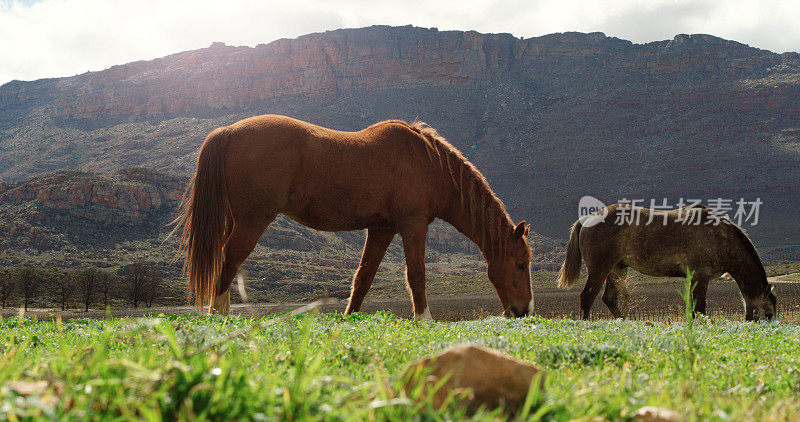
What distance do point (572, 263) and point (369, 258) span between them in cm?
686

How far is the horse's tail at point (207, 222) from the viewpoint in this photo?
643 cm

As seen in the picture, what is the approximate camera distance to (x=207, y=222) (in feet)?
21.6

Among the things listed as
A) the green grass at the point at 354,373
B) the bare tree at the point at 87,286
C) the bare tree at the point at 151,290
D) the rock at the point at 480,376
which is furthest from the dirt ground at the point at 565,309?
the rock at the point at 480,376

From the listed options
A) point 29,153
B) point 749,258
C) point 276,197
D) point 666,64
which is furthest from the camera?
point 666,64

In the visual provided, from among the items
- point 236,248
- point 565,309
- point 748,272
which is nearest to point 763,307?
point 748,272

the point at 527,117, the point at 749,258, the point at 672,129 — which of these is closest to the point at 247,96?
the point at 527,117

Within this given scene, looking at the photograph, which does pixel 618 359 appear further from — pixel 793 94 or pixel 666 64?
pixel 666 64

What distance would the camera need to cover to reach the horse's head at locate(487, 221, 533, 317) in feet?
26.5

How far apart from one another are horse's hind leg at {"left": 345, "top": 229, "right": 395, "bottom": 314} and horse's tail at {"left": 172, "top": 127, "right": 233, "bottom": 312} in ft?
6.76

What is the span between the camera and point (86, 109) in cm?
13938

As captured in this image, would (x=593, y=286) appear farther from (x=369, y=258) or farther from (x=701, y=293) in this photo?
(x=369, y=258)

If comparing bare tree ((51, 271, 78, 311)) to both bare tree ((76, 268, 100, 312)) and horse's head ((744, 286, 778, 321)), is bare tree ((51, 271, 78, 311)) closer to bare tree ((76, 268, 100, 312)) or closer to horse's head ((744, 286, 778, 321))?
bare tree ((76, 268, 100, 312))

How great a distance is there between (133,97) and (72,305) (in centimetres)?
Answer: 11994

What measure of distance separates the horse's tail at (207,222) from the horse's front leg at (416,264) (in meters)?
2.26
